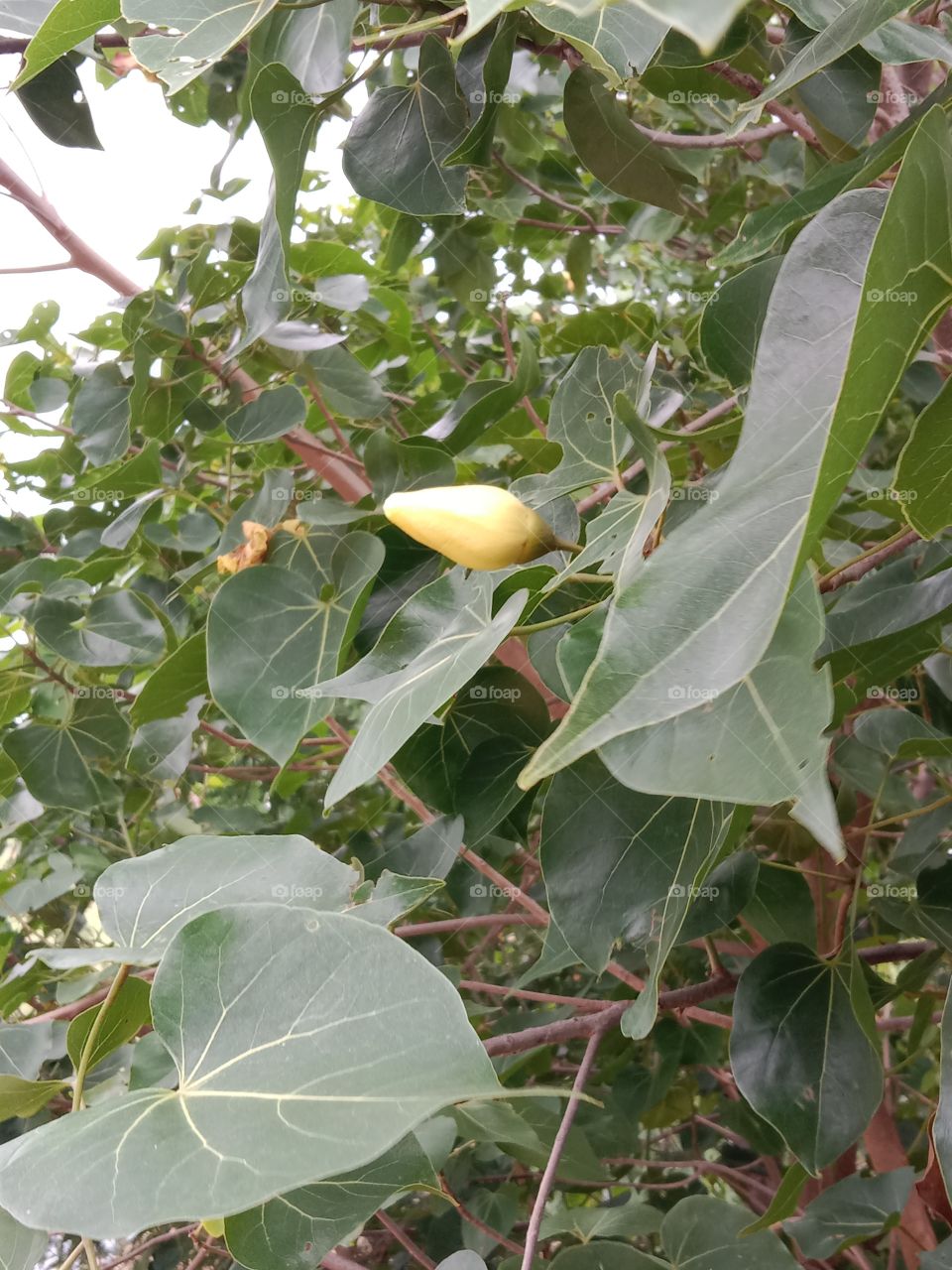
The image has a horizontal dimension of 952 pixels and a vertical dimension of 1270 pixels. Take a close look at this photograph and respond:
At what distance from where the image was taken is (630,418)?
0.98 ft

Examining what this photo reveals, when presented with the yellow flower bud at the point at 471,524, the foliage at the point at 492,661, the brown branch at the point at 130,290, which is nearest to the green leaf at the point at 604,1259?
the foliage at the point at 492,661

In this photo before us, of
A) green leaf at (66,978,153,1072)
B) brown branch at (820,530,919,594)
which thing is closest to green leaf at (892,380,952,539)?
brown branch at (820,530,919,594)

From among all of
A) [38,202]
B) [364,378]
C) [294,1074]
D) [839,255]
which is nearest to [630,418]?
[839,255]

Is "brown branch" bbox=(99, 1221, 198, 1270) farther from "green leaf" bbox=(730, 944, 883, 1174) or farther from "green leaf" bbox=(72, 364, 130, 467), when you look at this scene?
"green leaf" bbox=(72, 364, 130, 467)

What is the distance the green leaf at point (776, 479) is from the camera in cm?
21

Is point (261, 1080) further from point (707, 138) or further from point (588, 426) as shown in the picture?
point (707, 138)

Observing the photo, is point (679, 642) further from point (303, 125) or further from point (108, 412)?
point (108, 412)

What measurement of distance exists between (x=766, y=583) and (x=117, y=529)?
2.07ft

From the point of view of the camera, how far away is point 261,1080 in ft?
0.82

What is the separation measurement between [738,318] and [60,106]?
1.38 ft

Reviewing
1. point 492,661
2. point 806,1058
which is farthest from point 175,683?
point 806,1058

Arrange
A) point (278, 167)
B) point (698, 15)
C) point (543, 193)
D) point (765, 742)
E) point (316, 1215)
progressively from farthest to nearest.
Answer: point (543, 193), point (278, 167), point (316, 1215), point (765, 742), point (698, 15)

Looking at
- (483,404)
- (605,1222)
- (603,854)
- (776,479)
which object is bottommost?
(605,1222)

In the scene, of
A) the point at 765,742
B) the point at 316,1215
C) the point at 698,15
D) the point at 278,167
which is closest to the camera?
the point at 698,15
